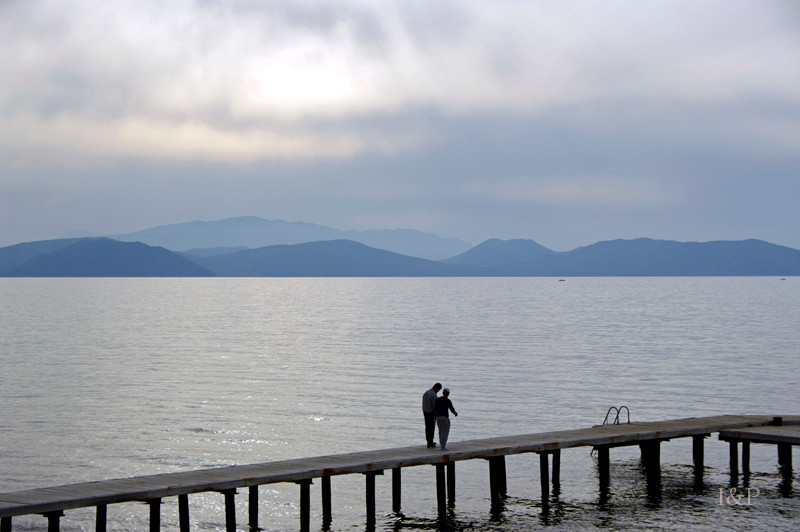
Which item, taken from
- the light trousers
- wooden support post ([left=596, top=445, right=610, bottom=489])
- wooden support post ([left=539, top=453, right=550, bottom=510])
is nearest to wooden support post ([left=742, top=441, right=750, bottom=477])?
wooden support post ([left=596, top=445, right=610, bottom=489])

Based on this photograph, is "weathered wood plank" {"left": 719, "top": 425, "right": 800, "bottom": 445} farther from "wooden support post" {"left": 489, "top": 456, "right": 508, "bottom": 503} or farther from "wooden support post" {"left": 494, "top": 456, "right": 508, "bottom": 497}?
"wooden support post" {"left": 489, "top": 456, "right": 508, "bottom": 503}

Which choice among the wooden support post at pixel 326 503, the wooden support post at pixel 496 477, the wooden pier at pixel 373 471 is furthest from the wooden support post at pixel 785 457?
the wooden support post at pixel 326 503

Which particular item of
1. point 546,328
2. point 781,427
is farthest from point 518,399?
point 546,328

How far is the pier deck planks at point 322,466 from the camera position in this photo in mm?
22703

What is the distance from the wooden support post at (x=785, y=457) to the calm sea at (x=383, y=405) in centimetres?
62

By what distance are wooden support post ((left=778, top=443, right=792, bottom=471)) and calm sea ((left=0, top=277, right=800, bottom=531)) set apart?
621 mm

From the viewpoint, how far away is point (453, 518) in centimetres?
2878

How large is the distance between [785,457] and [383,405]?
22.5 m

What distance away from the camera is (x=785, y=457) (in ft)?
117

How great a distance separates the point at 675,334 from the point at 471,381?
2157 inches

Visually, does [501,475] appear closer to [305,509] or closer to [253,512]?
[305,509]

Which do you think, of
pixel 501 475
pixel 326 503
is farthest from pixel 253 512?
pixel 501 475

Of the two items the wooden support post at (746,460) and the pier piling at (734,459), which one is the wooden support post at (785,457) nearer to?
the wooden support post at (746,460)

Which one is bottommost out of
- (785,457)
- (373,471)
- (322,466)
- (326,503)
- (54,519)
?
(785,457)
